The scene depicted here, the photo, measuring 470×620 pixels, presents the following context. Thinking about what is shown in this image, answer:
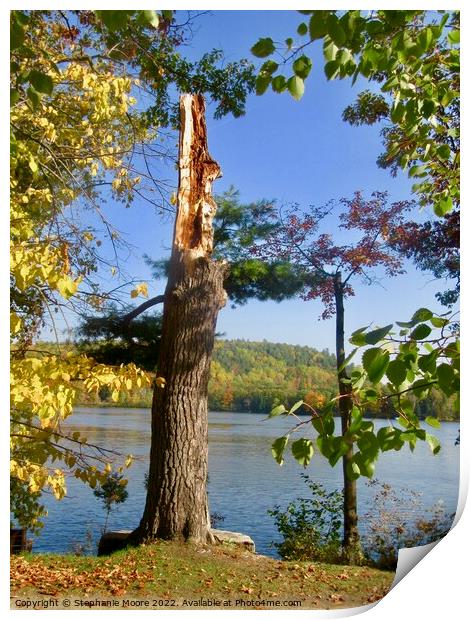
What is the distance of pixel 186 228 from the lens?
9.13ft

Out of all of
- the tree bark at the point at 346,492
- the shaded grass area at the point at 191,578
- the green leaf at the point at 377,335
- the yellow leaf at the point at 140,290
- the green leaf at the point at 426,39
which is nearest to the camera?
the green leaf at the point at 377,335

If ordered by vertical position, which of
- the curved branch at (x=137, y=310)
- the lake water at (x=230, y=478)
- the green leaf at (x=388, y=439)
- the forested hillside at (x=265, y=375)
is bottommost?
the lake water at (x=230, y=478)

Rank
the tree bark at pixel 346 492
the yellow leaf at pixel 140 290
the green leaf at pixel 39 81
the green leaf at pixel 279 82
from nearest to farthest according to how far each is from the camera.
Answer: the green leaf at pixel 39 81 → the green leaf at pixel 279 82 → the yellow leaf at pixel 140 290 → the tree bark at pixel 346 492

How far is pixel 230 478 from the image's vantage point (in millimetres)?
2764

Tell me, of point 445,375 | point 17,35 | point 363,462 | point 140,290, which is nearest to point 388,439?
point 363,462

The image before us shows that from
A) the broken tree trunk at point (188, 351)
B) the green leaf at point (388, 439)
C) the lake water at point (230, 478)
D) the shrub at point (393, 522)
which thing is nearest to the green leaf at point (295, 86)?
the green leaf at point (388, 439)

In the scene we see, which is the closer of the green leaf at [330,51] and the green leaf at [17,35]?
the green leaf at [17,35]

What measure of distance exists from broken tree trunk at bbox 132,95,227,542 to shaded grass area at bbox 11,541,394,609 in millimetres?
118

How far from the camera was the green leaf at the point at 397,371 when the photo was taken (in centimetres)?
149

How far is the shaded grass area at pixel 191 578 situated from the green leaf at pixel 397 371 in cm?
147

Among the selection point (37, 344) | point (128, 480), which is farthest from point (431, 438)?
point (37, 344)

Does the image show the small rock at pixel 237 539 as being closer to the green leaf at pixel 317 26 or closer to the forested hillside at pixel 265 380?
the forested hillside at pixel 265 380
